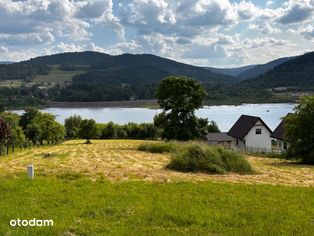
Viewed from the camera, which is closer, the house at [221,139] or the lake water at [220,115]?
the house at [221,139]

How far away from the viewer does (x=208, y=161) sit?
1641 centimetres

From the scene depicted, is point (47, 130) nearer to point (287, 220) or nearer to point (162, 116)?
point (162, 116)

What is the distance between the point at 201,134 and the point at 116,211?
42010mm

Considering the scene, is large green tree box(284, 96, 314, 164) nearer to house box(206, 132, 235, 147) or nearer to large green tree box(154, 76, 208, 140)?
large green tree box(154, 76, 208, 140)

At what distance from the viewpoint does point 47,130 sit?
76.4 meters

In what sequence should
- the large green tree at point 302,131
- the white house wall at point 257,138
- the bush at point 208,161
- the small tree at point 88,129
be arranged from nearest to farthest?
the bush at point 208,161 < the large green tree at point 302,131 < the white house wall at point 257,138 < the small tree at point 88,129

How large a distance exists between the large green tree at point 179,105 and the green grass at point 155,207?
35.7 m

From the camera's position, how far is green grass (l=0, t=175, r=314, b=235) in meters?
8.03

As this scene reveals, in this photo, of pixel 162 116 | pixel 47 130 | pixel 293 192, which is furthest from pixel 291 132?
pixel 47 130

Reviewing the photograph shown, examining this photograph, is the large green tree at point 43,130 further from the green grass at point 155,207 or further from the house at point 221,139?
the green grass at point 155,207

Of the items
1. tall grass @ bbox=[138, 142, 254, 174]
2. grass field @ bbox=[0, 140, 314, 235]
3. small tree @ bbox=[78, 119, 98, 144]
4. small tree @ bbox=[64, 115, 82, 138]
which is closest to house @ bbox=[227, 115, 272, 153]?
small tree @ bbox=[78, 119, 98, 144]

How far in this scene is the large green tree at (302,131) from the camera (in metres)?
28.6

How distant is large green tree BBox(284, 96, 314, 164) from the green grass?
17328 mm

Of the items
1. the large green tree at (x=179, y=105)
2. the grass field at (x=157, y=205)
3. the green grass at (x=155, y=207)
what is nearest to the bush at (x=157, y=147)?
the large green tree at (x=179, y=105)
